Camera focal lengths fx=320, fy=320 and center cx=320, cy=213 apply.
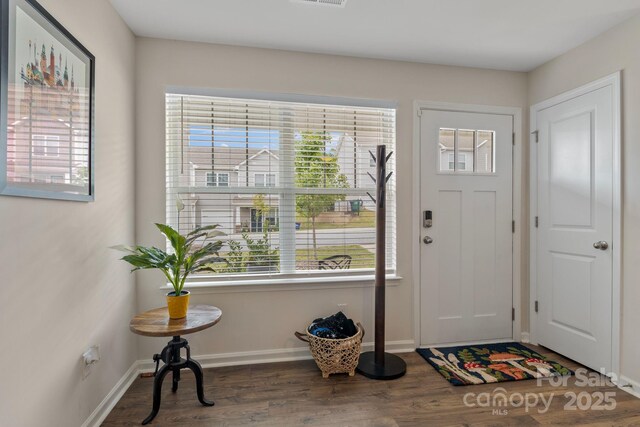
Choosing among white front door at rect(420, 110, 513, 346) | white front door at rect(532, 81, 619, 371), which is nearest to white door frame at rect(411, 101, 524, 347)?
white front door at rect(420, 110, 513, 346)

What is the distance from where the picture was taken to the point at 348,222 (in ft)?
8.71

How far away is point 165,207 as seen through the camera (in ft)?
7.77

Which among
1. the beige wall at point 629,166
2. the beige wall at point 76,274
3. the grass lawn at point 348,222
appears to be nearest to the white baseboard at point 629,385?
the beige wall at point 629,166

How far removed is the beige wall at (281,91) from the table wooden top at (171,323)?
40 centimetres

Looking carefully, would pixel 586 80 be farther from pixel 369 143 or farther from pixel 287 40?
pixel 287 40

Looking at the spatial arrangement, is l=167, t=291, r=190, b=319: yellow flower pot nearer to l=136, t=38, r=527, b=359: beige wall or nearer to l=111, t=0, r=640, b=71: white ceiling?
l=136, t=38, r=527, b=359: beige wall

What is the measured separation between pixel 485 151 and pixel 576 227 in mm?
902

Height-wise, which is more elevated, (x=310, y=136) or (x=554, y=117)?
(x=554, y=117)

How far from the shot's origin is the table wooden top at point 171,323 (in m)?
1.72

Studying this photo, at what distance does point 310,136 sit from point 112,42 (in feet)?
4.66

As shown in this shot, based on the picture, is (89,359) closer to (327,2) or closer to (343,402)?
(343,402)

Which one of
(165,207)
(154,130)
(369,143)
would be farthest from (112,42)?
(369,143)

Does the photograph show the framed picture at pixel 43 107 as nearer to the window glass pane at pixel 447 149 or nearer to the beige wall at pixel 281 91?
the beige wall at pixel 281 91

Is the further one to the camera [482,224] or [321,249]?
[482,224]
